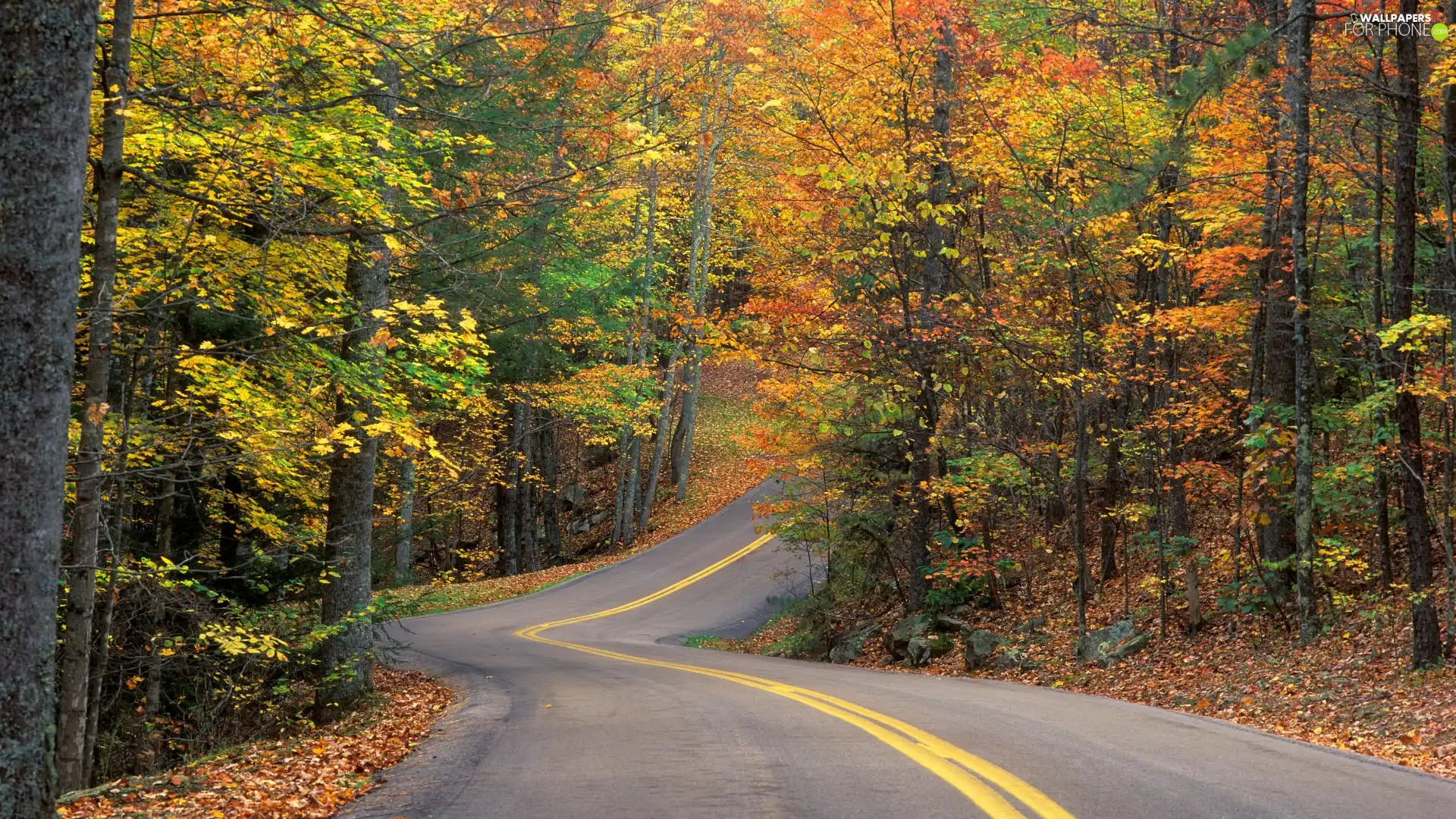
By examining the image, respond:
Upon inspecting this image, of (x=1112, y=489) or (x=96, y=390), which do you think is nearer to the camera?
(x=96, y=390)

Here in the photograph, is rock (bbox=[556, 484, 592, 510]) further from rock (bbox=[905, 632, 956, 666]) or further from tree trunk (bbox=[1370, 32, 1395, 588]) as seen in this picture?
tree trunk (bbox=[1370, 32, 1395, 588])

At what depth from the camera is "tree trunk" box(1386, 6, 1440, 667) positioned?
1084cm

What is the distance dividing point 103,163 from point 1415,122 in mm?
12260

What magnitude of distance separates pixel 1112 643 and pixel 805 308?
25.4 ft

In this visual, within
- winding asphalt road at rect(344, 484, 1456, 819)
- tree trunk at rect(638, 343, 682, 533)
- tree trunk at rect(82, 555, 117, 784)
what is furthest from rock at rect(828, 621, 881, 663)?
tree trunk at rect(638, 343, 682, 533)

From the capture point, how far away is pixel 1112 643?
14.9m


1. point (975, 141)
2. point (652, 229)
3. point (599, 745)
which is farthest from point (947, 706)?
point (652, 229)

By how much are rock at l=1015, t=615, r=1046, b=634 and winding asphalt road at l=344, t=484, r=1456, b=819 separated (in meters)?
3.72

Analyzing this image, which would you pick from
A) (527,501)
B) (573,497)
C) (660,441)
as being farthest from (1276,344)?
(573,497)

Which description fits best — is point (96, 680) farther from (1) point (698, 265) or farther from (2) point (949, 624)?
(1) point (698, 265)

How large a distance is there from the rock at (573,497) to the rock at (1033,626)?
2732cm

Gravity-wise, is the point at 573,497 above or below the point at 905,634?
above

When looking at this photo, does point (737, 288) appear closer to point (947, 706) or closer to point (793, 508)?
point (793, 508)

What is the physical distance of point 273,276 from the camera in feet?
39.0
